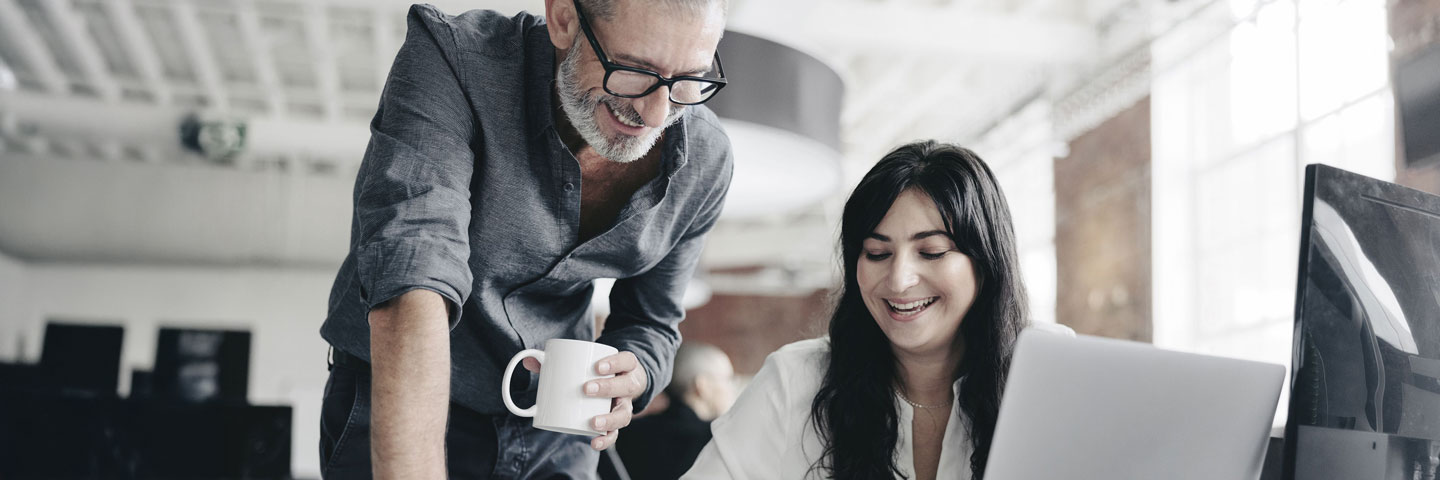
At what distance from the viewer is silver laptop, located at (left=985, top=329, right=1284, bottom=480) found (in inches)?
35.3

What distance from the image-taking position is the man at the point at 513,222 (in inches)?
37.4

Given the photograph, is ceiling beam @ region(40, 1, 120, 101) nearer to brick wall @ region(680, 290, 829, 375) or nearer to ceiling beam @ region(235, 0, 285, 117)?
ceiling beam @ region(235, 0, 285, 117)

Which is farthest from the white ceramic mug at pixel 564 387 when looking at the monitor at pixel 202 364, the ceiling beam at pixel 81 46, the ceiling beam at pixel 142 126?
the ceiling beam at pixel 81 46

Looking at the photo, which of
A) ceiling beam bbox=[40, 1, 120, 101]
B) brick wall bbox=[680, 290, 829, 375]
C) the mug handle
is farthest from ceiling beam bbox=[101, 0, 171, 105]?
brick wall bbox=[680, 290, 829, 375]

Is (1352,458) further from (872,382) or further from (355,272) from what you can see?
(355,272)

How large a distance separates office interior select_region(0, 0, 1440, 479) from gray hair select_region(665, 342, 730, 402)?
46 cm

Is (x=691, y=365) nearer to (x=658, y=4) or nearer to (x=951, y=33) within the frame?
(x=951, y=33)

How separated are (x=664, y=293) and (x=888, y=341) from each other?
0.34 m

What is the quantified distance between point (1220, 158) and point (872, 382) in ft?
18.9

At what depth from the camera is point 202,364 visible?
207 inches

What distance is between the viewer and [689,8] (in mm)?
1122

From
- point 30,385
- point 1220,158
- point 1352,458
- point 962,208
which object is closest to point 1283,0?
point 1220,158

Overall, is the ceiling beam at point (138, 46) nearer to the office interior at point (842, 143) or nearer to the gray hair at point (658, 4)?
the office interior at point (842, 143)

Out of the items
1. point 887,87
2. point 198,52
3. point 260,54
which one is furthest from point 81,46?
point 887,87
